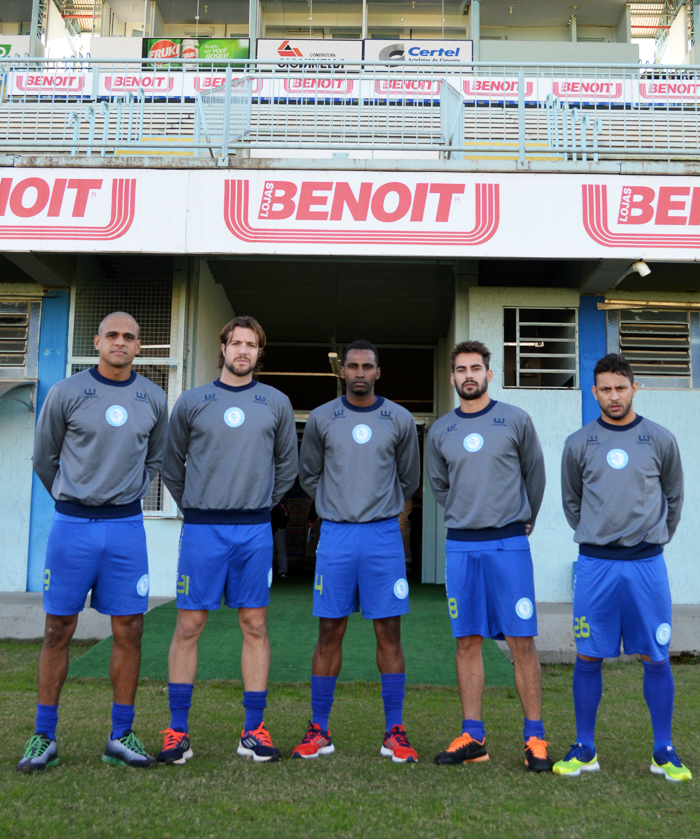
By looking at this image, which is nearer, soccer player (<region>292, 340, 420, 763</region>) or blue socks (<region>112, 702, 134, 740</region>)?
blue socks (<region>112, 702, 134, 740</region>)

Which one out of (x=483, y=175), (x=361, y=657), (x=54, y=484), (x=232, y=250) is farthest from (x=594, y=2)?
(x=54, y=484)

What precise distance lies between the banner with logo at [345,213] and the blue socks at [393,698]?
184 inches

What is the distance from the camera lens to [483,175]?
721cm

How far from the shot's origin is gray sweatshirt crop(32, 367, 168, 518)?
3293 millimetres

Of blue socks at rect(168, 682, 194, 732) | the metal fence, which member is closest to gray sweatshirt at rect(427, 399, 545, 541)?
blue socks at rect(168, 682, 194, 732)

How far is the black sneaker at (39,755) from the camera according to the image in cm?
299

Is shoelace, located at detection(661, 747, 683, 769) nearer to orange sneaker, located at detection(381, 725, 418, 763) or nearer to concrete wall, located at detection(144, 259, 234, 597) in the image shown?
orange sneaker, located at detection(381, 725, 418, 763)

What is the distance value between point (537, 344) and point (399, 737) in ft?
18.7

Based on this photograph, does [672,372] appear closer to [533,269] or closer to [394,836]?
[533,269]

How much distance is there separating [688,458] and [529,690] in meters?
5.45

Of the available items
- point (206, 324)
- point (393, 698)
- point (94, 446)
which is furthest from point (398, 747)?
point (206, 324)

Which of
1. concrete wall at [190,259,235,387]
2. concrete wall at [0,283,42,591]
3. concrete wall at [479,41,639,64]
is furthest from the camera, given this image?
concrete wall at [479,41,639,64]

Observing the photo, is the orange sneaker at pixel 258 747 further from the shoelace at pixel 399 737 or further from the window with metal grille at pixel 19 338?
the window with metal grille at pixel 19 338

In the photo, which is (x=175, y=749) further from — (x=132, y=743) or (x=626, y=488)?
(x=626, y=488)
